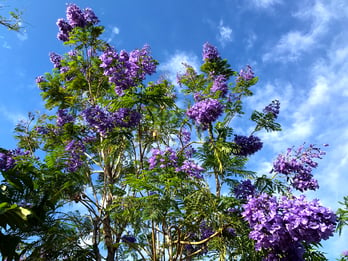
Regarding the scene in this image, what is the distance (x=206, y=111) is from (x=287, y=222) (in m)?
3.51

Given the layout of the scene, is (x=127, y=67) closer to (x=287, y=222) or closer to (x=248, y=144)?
(x=248, y=144)

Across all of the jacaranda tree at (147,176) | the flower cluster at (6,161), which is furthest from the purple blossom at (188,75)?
the flower cluster at (6,161)

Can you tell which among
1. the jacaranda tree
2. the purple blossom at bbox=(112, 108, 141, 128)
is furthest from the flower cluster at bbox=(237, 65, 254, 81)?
the purple blossom at bbox=(112, 108, 141, 128)

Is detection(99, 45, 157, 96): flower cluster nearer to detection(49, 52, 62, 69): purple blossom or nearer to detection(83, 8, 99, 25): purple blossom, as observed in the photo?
detection(83, 8, 99, 25): purple blossom

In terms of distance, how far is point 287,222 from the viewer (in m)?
4.15

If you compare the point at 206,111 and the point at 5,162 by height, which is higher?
the point at 206,111

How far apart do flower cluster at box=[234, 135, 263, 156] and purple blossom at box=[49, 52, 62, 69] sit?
591 cm

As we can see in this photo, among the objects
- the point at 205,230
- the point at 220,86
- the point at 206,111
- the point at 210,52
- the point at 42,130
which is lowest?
the point at 205,230

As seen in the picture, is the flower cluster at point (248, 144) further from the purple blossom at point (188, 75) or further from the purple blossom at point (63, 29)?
the purple blossom at point (63, 29)

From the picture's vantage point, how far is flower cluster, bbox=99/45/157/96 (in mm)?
6902

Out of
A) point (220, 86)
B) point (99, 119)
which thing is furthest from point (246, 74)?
point (99, 119)

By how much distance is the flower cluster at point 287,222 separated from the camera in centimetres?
402

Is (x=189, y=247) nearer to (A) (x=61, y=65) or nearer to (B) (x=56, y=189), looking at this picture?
(B) (x=56, y=189)

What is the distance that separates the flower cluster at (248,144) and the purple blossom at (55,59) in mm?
A: 5906
